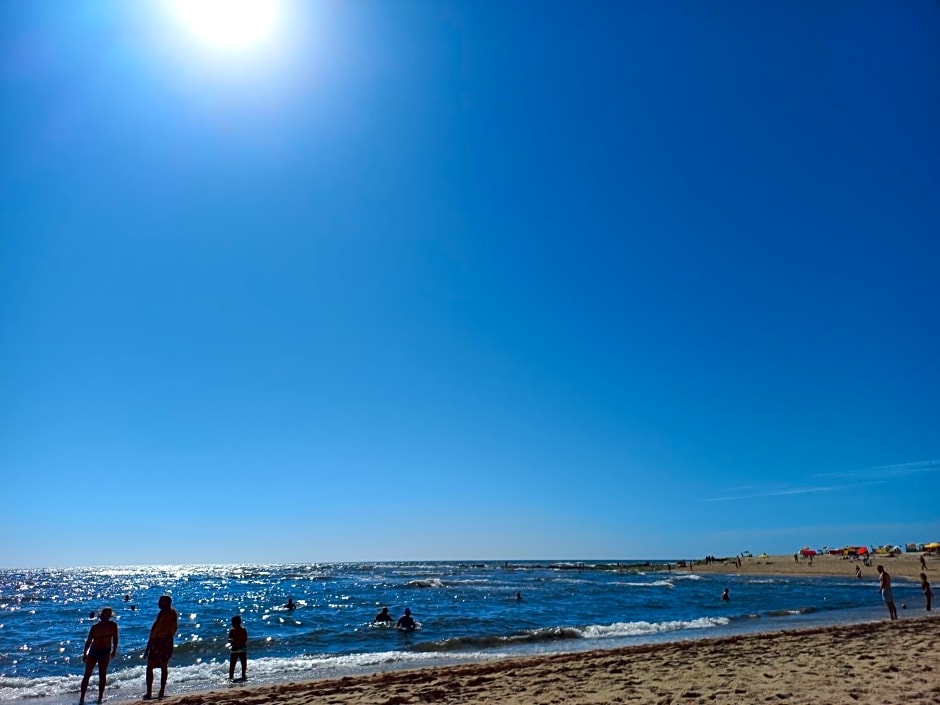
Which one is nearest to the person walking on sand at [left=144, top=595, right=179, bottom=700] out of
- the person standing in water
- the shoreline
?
the shoreline

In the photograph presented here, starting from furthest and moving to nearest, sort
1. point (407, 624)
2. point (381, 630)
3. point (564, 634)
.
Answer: point (381, 630) → point (407, 624) → point (564, 634)

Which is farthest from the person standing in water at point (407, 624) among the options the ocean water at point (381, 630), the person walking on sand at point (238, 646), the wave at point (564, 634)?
the person walking on sand at point (238, 646)

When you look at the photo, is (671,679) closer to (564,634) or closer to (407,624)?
(564,634)

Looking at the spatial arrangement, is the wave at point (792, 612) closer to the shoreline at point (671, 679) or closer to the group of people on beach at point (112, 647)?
the shoreline at point (671, 679)

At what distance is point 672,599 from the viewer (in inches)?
1363

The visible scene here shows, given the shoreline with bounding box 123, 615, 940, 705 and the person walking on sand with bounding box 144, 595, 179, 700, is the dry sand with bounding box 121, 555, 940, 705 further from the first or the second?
the person walking on sand with bounding box 144, 595, 179, 700

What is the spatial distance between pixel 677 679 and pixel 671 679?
0.10 meters

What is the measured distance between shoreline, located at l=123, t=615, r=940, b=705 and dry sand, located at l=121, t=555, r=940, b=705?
2 cm

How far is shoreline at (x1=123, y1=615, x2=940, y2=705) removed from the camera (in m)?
8.65

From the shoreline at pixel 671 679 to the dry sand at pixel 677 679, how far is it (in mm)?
17

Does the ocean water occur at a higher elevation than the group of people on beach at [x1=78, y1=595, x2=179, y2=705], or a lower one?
lower

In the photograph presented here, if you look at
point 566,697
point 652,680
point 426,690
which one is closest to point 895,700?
point 652,680

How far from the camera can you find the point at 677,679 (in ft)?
33.0

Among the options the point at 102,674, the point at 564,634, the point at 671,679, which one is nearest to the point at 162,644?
the point at 102,674
